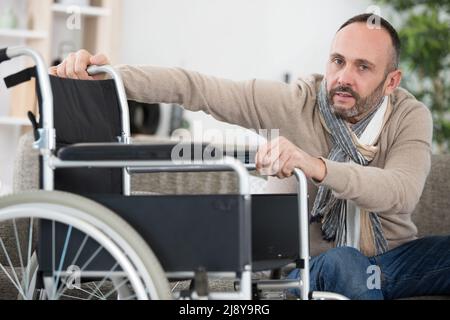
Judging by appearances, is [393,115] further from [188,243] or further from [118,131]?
[188,243]

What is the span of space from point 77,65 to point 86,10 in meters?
2.73

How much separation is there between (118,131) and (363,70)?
676 millimetres

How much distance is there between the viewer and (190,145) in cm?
146

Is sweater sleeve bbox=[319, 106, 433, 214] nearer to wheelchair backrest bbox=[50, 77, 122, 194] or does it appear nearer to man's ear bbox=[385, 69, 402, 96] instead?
man's ear bbox=[385, 69, 402, 96]

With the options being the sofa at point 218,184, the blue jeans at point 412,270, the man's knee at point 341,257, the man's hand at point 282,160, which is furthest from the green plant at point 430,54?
the man's hand at point 282,160

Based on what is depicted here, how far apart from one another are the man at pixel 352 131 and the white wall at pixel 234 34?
8.94 ft

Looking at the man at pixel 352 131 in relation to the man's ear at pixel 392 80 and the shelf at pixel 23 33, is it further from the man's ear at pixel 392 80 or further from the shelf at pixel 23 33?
the shelf at pixel 23 33

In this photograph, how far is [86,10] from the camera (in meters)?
4.56

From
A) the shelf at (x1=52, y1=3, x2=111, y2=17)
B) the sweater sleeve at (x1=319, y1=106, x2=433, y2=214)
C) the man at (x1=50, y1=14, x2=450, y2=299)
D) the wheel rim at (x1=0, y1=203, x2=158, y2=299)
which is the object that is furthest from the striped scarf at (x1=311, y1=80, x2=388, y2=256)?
the shelf at (x1=52, y1=3, x2=111, y2=17)

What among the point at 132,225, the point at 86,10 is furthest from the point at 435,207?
the point at 86,10

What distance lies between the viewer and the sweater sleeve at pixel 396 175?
1.77 m

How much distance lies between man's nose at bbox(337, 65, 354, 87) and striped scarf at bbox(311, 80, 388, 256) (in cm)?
8

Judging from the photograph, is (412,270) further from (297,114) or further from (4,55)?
(4,55)
